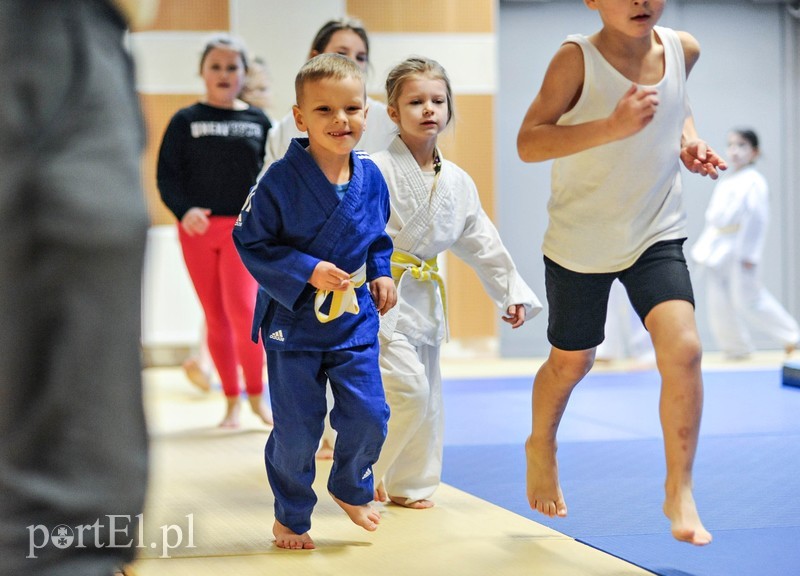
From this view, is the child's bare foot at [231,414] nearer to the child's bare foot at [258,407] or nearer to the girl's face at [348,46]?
the child's bare foot at [258,407]

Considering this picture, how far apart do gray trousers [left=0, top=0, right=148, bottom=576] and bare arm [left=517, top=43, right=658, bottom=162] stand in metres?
1.54

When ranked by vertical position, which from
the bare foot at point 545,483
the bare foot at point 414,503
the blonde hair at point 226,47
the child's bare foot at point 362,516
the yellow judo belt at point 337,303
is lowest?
the bare foot at point 414,503

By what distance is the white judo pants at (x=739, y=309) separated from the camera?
8.34m

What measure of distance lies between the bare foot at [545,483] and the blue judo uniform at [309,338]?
0.43 metres

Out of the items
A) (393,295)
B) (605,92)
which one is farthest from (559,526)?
(605,92)

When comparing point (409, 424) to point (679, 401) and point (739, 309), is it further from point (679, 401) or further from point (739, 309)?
point (739, 309)

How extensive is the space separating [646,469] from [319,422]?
1.47 metres

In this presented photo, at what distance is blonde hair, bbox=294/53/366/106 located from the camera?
278cm

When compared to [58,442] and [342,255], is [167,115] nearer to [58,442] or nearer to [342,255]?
[342,255]

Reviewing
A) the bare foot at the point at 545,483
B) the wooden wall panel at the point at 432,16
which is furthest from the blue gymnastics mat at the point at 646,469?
the wooden wall panel at the point at 432,16

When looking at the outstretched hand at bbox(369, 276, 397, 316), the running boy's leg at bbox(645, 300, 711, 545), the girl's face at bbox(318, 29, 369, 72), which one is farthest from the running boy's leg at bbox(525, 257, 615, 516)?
the girl's face at bbox(318, 29, 369, 72)

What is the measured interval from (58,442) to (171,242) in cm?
728

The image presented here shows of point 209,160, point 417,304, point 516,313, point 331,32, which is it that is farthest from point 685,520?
point 209,160

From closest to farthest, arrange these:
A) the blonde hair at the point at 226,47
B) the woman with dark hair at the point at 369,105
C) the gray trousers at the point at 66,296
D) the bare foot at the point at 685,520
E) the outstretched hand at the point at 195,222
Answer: the gray trousers at the point at 66,296
the bare foot at the point at 685,520
the woman with dark hair at the point at 369,105
the outstretched hand at the point at 195,222
the blonde hair at the point at 226,47
